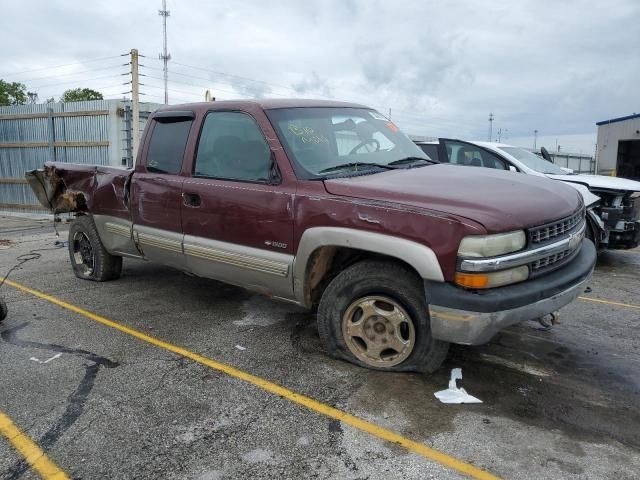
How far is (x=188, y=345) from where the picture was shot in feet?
13.6

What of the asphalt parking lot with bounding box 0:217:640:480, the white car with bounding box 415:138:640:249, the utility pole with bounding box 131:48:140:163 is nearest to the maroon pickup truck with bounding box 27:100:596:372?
the asphalt parking lot with bounding box 0:217:640:480

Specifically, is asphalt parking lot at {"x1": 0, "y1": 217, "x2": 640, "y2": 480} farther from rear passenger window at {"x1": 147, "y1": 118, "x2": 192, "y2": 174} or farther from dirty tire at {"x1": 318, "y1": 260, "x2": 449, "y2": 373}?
rear passenger window at {"x1": 147, "y1": 118, "x2": 192, "y2": 174}

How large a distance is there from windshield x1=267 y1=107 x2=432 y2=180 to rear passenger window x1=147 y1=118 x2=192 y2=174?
1021 millimetres

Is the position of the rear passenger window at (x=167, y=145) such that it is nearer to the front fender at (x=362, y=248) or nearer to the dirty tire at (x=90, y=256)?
the dirty tire at (x=90, y=256)

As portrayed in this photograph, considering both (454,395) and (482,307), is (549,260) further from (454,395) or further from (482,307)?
(454,395)

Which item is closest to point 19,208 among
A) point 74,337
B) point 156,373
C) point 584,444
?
point 74,337

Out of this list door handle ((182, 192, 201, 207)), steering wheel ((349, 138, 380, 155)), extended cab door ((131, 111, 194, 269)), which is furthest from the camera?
extended cab door ((131, 111, 194, 269))

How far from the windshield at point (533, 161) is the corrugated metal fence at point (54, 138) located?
8.00 m

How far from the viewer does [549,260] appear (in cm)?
335

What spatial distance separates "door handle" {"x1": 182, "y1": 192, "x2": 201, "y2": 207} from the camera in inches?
169

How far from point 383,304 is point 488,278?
2.47 ft

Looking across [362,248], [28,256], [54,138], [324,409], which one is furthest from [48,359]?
[54,138]

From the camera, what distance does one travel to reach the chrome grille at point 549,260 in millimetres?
3227

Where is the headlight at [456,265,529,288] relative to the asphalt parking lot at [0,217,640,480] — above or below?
above
